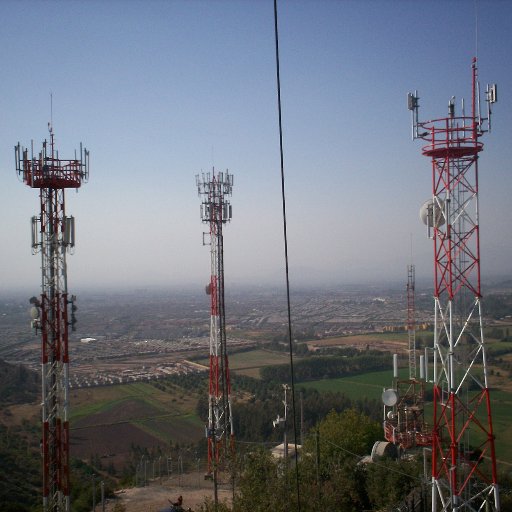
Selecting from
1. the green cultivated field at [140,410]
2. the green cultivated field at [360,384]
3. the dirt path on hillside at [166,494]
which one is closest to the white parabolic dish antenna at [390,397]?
the dirt path on hillside at [166,494]

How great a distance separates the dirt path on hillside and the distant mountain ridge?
1271 centimetres

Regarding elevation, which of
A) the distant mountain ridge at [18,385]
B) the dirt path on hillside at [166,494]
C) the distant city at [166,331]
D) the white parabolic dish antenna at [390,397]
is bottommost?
the distant city at [166,331]

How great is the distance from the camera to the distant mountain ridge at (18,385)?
2267 centimetres

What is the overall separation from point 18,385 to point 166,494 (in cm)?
1563

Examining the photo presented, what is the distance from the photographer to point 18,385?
24172 mm

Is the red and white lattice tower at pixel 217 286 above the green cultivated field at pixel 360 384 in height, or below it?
above

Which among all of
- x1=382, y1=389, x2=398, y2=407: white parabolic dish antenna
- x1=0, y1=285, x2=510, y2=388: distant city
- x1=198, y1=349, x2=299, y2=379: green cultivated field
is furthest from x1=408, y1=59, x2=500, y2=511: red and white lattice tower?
x1=198, y1=349, x2=299, y2=379: green cultivated field

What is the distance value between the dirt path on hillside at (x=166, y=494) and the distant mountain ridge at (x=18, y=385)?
12.7 meters

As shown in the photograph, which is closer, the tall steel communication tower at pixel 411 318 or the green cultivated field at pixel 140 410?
the tall steel communication tower at pixel 411 318

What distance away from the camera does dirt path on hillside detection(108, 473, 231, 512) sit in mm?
10145

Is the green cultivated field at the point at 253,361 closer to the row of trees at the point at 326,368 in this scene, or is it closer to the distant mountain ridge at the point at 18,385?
the row of trees at the point at 326,368

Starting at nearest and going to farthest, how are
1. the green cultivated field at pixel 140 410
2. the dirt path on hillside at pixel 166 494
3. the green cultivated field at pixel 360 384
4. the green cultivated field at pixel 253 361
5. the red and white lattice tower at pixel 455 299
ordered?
1. the red and white lattice tower at pixel 455 299
2. the dirt path on hillside at pixel 166 494
3. the green cultivated field at pixel 140 410
4. the green cultivated field at pixel 360 384
5. the green cultivated field at pixel 253 361

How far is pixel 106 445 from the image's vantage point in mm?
18109

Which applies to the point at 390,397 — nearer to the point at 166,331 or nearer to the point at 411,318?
the point at 411,318
